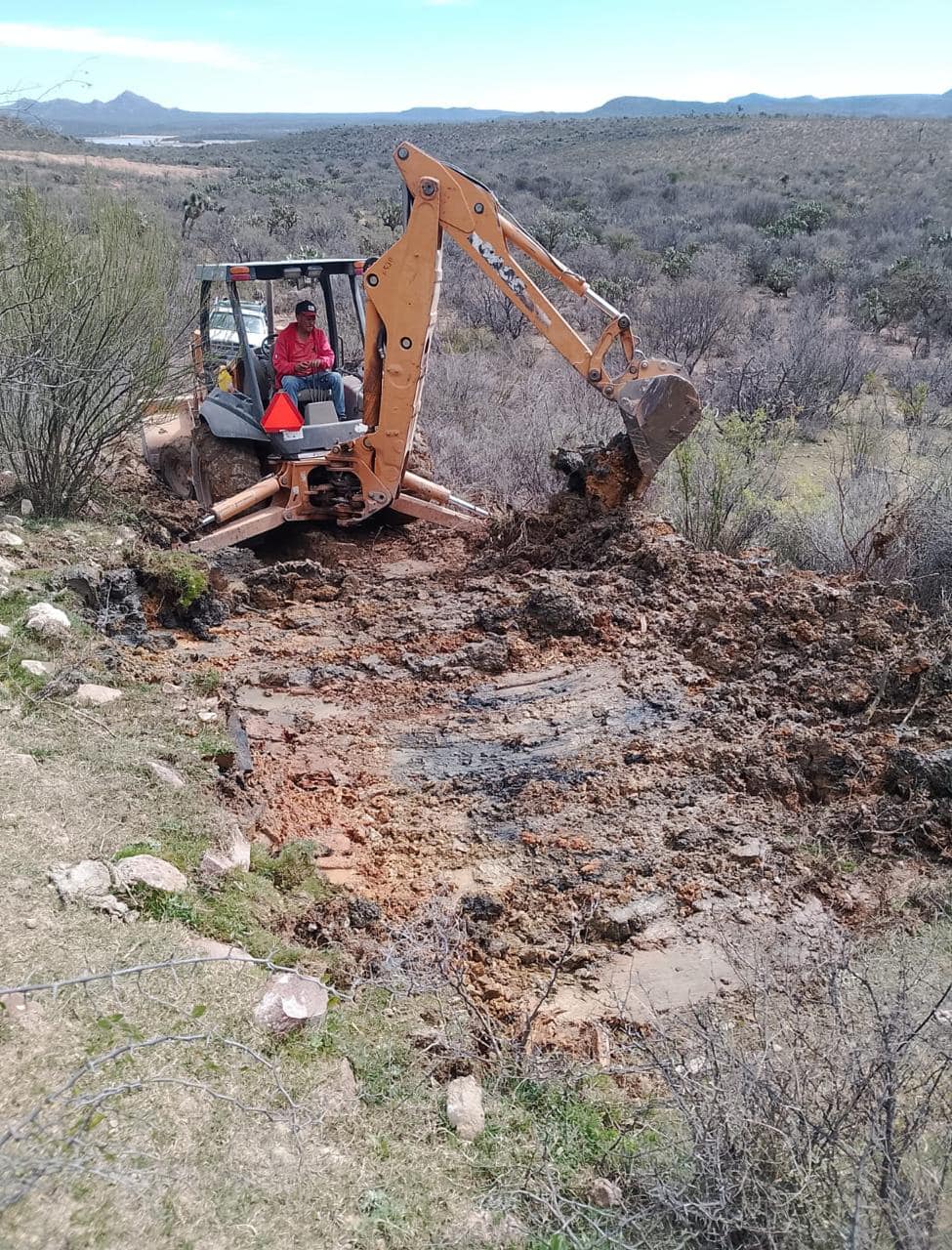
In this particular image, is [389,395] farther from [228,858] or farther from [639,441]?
[228,858]

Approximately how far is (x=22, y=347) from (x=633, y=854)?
6327 mm

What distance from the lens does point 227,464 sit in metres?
8.22

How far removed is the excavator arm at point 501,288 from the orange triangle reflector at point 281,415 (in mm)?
896

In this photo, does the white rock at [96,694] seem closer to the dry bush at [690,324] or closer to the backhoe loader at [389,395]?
the backhoe loader at [389,395]

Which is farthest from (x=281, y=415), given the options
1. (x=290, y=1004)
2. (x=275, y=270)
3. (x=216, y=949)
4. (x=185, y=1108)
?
(x=185, y=1108)

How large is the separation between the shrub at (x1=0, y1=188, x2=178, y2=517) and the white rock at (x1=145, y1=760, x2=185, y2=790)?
3.92 meters

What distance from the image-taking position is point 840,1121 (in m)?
2.58

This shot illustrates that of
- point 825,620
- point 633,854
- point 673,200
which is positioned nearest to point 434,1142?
point 633,854

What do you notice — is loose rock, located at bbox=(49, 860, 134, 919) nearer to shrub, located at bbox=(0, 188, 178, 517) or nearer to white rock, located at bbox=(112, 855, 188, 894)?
white rock, located at bbox=(112, 855, 188, 894)

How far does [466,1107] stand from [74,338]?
7.03 metres

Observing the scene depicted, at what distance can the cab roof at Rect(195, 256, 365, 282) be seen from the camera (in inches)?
291

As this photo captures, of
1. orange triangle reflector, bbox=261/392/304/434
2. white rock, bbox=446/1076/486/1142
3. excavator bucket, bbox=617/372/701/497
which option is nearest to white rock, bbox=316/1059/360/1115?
white rock, bbox=446/1076/486/1142

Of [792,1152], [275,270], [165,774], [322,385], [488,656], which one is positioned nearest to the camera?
[792,1152]

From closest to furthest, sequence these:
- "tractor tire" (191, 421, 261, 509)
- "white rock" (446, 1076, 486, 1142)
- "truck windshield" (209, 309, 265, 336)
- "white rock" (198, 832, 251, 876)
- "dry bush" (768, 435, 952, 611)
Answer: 1. "white rock" (446, 1076, 486, 1142)
2. "white rock" (198, 832, 251, 876)
3. "dry bush" (768, 435, 952, 611)
4. "tractor tire" (191, 421, 261, 509)
5. "truck windshield" (209, 309, 265, 336)
